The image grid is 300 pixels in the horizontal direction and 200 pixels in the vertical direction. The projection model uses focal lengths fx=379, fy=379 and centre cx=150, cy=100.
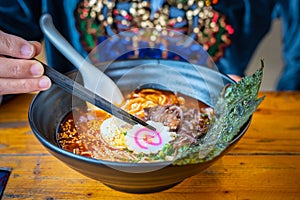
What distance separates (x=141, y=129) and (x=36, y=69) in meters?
0.30

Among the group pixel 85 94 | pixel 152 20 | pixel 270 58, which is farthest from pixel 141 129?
pixel 270 58

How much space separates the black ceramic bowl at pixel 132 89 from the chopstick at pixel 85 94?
10 centimetres

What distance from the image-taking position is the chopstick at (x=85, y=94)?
0.92 metres

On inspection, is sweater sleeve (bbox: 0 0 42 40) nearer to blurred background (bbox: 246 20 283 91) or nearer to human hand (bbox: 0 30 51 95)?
human hand (bbox: 0 30 51 95)

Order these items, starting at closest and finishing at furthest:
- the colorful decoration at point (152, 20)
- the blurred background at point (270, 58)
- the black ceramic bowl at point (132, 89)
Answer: the black ceramic bowl at point (132, 89), the colorful decoration at point (152, 20), the blurred background at point (270, 58)

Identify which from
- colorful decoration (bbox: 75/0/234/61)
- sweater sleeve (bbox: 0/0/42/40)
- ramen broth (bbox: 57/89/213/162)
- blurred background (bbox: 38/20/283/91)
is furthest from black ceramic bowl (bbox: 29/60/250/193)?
blurred background (bbox: 38/20/283/91)

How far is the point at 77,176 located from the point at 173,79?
43 centimetres

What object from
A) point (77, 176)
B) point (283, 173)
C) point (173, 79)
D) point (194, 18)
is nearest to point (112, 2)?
point (194, 18)

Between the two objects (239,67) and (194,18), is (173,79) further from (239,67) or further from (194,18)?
(239,67)

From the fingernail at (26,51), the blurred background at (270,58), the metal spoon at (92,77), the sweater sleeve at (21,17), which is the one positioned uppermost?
the blurred background at (270,58)

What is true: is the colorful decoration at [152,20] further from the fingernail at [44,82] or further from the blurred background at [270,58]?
the blurred background at [270,58]

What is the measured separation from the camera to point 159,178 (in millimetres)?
767

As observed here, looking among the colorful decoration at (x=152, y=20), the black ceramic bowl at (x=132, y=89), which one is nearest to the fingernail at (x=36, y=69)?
the black ceramic bowl at (x=132, y=89)

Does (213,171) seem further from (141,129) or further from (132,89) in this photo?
(132,89)
